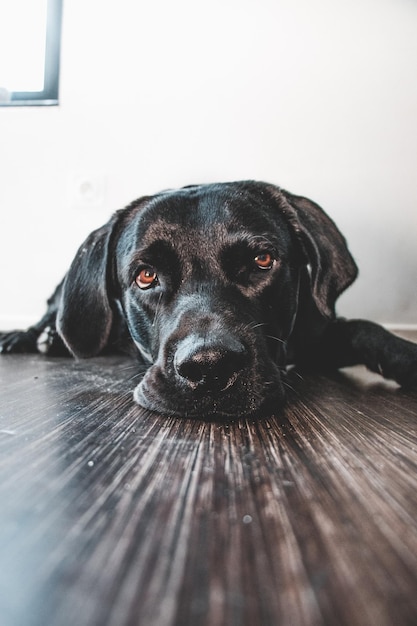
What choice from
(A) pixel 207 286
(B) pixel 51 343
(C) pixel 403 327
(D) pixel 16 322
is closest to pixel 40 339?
(B) pixel 51 343

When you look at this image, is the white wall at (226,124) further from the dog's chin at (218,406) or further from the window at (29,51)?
the dog's chin at (218,406)

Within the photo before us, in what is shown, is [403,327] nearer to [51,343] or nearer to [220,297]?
[220,297]

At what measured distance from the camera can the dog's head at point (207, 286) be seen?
979 millimetres

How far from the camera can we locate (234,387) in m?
0.96

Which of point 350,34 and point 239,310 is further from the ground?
point 350,34

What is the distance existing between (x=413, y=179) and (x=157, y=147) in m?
1.49

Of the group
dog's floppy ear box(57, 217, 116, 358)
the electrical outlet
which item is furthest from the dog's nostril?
the electrical outlet

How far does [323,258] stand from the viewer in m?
1.41

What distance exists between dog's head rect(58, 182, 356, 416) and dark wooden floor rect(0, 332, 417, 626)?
4.3 inches

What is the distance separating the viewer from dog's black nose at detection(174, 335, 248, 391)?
938 mm

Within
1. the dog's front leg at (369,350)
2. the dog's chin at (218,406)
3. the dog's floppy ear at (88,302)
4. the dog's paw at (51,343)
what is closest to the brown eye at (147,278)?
the dog's floppy ear at (88,302)

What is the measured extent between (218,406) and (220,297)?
310 millimetres

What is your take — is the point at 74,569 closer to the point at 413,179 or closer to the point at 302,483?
the point at 302,483

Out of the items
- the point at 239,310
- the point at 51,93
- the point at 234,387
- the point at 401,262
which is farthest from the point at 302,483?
the point at 51,93
